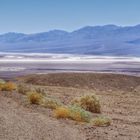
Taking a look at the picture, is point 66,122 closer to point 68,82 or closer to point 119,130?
point 119,130

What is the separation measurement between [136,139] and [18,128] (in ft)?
12.4

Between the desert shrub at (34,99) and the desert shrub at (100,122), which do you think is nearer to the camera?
the desert shrub at (100,122)

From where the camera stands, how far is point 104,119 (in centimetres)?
1709

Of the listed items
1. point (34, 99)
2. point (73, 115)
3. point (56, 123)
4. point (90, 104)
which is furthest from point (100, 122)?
point (90, 104)

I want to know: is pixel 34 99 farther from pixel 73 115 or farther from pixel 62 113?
pixel 73 115

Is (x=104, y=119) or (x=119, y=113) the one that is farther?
(x=119, y=113)

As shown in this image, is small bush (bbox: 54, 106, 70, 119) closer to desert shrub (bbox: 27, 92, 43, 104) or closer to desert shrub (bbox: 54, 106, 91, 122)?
desert shrub (bbox: 54, 106, 91, 122)

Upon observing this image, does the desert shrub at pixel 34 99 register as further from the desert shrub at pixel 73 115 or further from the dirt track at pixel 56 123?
the desert shrub at pixel 73 115

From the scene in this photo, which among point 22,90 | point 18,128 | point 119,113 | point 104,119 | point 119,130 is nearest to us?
point 18,128

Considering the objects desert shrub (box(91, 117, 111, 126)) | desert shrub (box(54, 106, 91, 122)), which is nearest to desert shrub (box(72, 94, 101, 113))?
desert shrub (box(54, 106, 91, 122))

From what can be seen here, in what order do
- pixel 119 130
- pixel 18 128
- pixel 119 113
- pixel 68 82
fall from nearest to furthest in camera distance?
pixel 18 128
pixel 119 130
pixel 119 113
pixel 68 82

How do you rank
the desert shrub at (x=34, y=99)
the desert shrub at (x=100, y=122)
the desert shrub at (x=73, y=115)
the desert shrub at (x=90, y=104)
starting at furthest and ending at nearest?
the desert shrub at (x=90, y=104)
the desert shrub at (x=34, y=99)
the desert shrub at (x=73, y=115)
the desert shrub at (x=100, y=122)

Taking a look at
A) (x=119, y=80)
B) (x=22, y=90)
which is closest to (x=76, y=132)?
(x=22, y=90)

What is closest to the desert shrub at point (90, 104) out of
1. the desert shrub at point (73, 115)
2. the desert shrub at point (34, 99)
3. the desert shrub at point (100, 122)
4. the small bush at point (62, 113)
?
the desert shrub at point (34, 99)
